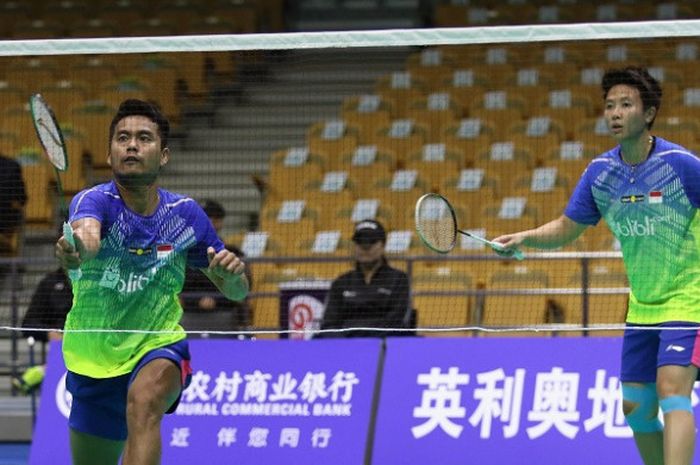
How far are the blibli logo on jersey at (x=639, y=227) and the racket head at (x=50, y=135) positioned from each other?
8.74ft

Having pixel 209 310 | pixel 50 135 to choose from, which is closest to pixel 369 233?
pixel 209 310

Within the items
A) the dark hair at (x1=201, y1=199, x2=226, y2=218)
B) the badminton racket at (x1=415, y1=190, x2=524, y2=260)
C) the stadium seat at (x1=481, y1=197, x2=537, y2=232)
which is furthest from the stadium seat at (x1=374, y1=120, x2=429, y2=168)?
the badminton racket at (x1=415, y1=190, x2=524, y2=260)

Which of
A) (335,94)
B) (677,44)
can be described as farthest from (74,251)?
(677,44)

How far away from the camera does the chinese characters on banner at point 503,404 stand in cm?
940

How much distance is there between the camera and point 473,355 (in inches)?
385

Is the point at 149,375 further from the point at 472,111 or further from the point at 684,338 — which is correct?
the point at 472,111

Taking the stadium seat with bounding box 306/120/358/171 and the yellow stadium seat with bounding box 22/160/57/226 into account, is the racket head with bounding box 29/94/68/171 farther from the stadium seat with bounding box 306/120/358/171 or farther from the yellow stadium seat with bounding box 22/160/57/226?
the stadium seat with bounding box 306/120/358/171

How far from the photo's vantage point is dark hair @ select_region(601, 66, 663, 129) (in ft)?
23.6

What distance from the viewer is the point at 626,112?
7.17 meters

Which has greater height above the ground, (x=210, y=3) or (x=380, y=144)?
(x=210, y=3)

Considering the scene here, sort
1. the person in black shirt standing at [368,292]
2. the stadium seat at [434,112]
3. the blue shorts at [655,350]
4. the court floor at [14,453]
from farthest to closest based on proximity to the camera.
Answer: the stadium seat at [434,112]
the court floor at [14,453]
the person in black shirt standing at [368,292]
the blue shorts at [655,350]

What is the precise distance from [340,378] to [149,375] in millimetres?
3352

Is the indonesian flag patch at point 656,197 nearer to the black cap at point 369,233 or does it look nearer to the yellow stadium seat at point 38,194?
the black cap at point 369,233

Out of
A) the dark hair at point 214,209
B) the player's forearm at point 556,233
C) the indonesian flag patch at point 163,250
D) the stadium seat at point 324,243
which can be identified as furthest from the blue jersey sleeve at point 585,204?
the stadium seat at point 324,243
